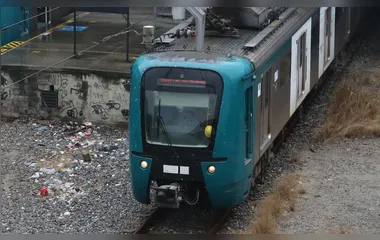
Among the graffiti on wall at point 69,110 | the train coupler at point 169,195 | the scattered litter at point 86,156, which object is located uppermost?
the train coupler at point 169,195

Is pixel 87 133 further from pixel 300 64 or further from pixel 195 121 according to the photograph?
pixel 195 121

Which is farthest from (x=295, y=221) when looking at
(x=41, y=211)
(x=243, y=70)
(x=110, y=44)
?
(x=110, y=44)

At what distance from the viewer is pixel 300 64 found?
1201 cm

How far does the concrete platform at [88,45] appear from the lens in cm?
1430

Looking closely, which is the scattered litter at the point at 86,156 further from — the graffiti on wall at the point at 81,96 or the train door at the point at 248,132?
the train door at the point at 248,132

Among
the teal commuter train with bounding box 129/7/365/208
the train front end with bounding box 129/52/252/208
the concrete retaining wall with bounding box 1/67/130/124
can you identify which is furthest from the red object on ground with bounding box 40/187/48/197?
the concrete retaining wall with bounding box 1/67/130/124

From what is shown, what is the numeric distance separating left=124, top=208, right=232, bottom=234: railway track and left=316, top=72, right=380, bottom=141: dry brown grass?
388cm

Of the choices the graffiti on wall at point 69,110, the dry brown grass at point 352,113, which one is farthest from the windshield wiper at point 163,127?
the graffiti on wall at point 69,110

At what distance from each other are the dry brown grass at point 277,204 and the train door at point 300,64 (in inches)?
64.1

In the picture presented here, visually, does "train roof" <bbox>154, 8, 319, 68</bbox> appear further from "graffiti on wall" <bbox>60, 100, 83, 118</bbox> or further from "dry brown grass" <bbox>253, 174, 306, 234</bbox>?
"graffiti on wall" <bbox>60, 100, 83, 118</bbox>

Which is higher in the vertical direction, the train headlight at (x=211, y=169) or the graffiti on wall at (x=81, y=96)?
the train headlight at (x=211, y=169)

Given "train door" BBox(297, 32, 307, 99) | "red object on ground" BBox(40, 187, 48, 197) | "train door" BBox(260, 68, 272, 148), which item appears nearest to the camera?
"train door" BBox(260, 68, 272, 148)

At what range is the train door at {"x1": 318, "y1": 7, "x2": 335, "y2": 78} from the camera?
13805 millimetres

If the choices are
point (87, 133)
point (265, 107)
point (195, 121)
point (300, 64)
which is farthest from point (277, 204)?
point (87, 133)
